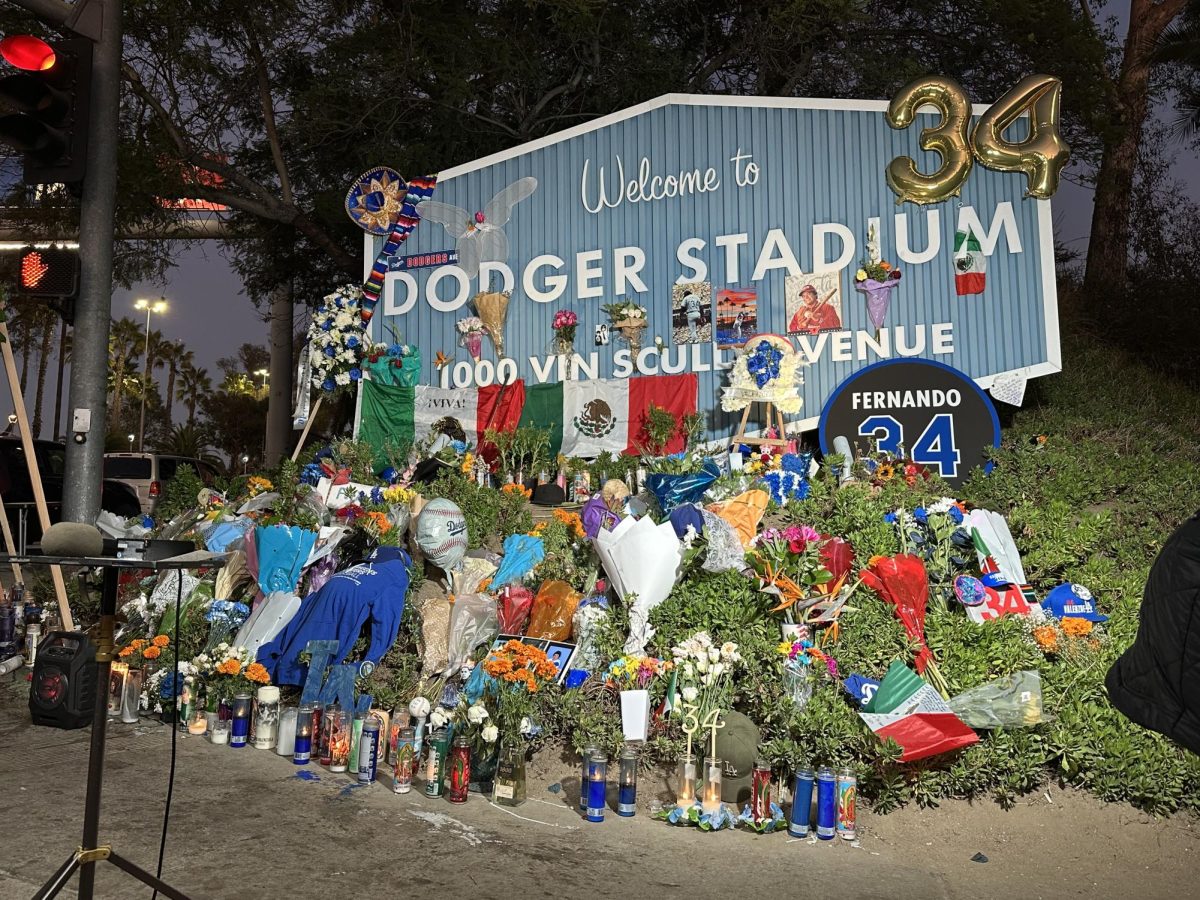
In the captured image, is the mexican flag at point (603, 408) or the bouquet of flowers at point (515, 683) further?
the mexican flag at point (603, 408)

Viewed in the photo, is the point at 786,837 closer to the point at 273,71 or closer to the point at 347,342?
the point at 347,342

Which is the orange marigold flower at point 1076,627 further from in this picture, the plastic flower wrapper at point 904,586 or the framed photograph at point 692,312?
the framed photograph at point 692,312

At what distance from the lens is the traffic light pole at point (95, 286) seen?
6402mm

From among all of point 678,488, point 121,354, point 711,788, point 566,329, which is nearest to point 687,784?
point 711,788

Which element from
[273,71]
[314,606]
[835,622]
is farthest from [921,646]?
[273,71]

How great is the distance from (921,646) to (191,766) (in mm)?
4110

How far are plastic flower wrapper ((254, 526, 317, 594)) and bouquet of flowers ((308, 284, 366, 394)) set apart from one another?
20.9 ft

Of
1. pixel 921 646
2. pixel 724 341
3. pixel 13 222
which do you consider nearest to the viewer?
pixel 921 646

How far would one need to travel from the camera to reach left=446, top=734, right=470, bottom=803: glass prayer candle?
5.26 meters

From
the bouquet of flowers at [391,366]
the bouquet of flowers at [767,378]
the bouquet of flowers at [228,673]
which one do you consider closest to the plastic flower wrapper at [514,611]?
the bouquet of flowers at [228,673]

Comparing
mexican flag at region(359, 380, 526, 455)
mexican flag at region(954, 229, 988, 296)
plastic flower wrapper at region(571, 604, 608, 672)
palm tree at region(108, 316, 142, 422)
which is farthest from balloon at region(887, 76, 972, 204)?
palm tree at region(108, 316, 142, 422)

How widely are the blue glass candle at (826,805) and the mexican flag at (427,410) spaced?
875 centimetres

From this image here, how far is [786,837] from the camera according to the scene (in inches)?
192

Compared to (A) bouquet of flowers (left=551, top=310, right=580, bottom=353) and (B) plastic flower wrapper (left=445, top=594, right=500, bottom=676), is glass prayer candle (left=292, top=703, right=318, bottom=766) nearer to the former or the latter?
(B) plastic flower wrapper (left=445, top=594, right=500, bottom=676)
